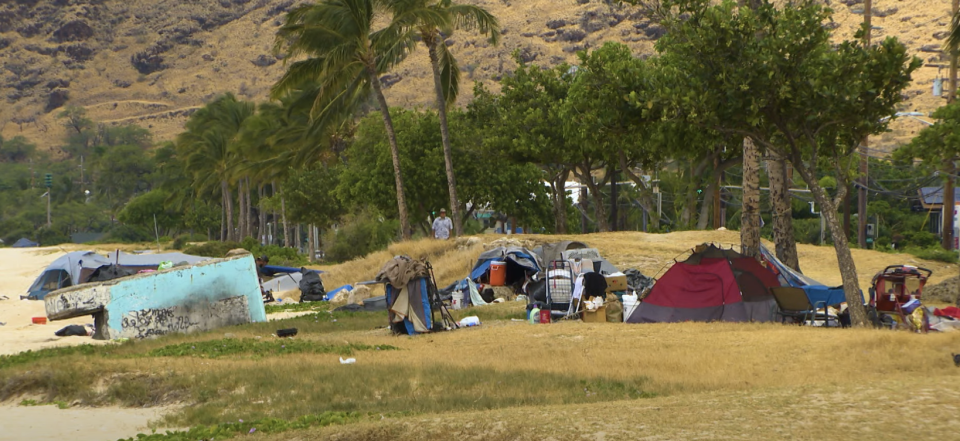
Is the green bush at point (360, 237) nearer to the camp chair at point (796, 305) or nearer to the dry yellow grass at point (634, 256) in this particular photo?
the dry yellow grass at point (634, 256)

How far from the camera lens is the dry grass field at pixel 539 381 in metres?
8.24

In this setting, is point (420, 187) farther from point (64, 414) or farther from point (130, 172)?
point (130, 172)

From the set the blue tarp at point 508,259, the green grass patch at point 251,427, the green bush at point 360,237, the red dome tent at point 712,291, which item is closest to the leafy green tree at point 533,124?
the green bush at point 360,237

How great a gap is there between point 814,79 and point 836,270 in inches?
652

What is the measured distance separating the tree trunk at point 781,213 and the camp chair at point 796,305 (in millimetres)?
3476

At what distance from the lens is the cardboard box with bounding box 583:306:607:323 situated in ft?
57.4

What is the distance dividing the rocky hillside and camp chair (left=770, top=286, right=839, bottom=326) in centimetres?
8833

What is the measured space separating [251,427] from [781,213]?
41.7 feet

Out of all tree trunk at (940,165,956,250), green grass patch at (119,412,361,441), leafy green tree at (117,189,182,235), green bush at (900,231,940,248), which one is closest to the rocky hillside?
leafy green tree at (117,189,182,235)

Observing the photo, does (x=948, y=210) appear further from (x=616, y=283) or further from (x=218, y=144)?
(x=218, y=144)

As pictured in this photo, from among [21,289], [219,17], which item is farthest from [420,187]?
[219,17]

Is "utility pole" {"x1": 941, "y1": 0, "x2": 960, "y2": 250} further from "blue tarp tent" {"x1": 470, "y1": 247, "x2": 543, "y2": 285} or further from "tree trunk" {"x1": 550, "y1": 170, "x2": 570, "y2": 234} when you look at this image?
"tree trunk" {"x1": 550, "y1": 170, "x2": 570, "y2": 234}

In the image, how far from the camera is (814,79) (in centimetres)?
1475

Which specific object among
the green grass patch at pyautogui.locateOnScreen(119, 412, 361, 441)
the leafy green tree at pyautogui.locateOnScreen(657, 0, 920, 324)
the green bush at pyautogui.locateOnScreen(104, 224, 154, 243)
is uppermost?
the leafy green tree at pyautogui.locateOnScreen(657, 0, 920, 324)
